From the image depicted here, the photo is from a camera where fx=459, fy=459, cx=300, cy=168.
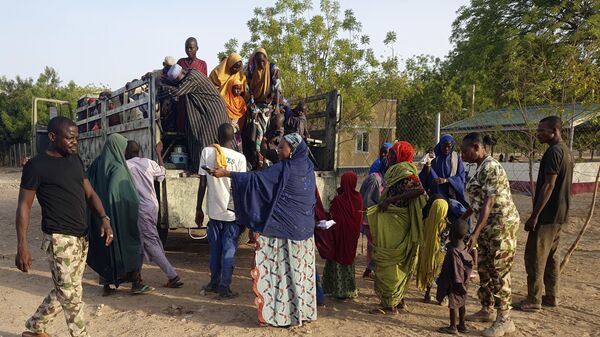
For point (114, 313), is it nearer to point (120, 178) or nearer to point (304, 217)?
point (120, 178)

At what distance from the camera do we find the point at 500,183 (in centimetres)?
357

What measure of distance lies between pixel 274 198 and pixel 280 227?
0.24 metres

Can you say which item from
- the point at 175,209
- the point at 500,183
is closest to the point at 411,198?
the point at 500,183

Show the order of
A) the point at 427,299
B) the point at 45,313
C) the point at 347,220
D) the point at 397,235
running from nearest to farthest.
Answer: the point at 45,313, the point at 397,235, the point at 347,220, the point at 427,299

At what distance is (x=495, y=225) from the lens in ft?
11.9

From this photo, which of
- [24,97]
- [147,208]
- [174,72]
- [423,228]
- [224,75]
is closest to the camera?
[423,228]

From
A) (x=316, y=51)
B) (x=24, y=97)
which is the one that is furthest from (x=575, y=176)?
(x=24, y=97)

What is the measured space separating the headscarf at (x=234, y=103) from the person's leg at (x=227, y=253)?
6.46ft

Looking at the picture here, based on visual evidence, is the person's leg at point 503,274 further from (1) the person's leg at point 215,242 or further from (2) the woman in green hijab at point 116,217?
(2) the woman in green hijab at point 116,217

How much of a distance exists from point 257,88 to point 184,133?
1.18m

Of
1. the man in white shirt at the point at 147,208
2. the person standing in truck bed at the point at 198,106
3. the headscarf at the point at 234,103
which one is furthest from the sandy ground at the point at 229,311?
the headscarf at the point at 234,103

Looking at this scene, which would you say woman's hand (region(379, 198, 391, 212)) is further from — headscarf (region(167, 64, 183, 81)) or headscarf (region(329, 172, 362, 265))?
headscarf (region(167, 64, 183, 81))

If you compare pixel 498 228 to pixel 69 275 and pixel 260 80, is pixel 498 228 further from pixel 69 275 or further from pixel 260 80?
pixel 260 80

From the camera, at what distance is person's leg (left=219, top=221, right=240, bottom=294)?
4.31m
